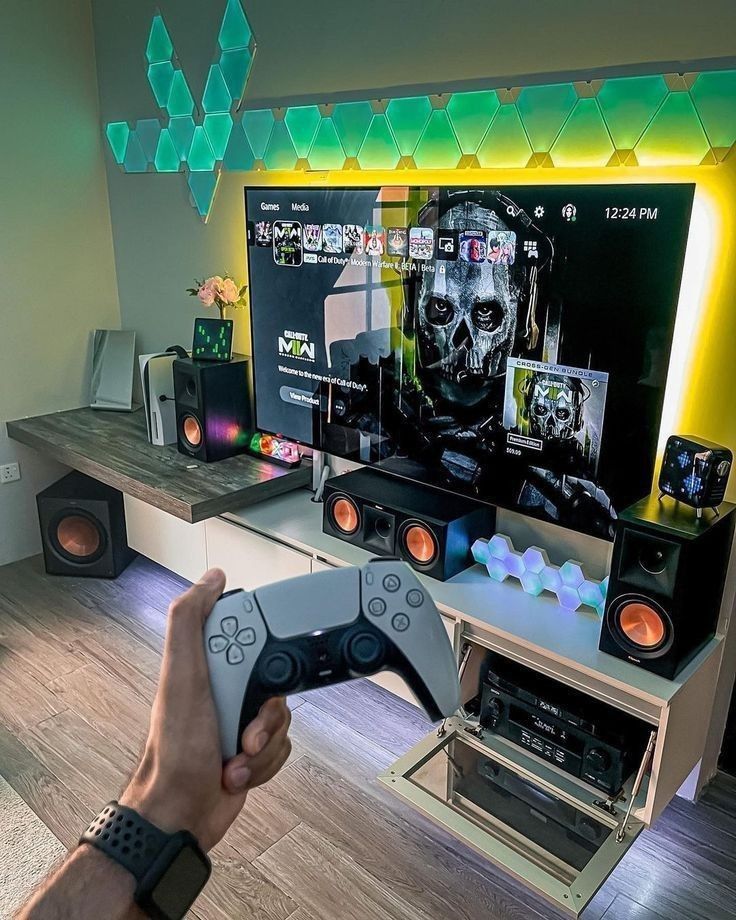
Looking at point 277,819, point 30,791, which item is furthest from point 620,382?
point 30,791

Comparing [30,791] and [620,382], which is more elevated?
[620,382]

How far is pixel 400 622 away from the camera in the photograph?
985 mm

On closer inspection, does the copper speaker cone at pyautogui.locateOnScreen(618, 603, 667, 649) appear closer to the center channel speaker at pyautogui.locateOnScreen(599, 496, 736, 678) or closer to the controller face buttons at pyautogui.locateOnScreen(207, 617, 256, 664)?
the center channel speaker at pyautogui.locateOnScreen(599, 496, 736, 678)

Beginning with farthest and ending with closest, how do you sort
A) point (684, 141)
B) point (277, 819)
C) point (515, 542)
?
1. point (515, 542)
2. point (277, 819)
3. point (684, 141)

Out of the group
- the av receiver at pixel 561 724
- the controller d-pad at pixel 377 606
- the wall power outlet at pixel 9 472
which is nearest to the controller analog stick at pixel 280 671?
the controller d-pad at pixel 377 606

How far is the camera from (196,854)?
894 millimetres

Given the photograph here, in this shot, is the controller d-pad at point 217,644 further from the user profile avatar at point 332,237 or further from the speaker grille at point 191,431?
the speaker grille at point 191,431

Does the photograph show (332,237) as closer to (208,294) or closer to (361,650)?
(208,294)

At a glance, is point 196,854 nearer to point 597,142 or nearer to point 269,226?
point 597,142

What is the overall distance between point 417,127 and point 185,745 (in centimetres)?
197

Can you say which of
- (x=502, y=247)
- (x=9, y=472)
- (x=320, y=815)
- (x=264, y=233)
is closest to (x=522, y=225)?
(x=502, y=247)

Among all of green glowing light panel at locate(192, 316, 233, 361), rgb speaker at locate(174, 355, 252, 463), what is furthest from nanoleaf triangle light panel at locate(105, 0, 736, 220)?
rgb speaker at locate(174, 355, 252, 463)

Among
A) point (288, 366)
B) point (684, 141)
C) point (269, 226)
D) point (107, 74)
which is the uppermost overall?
point (107, 74)

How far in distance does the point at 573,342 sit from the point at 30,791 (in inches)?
77.7
